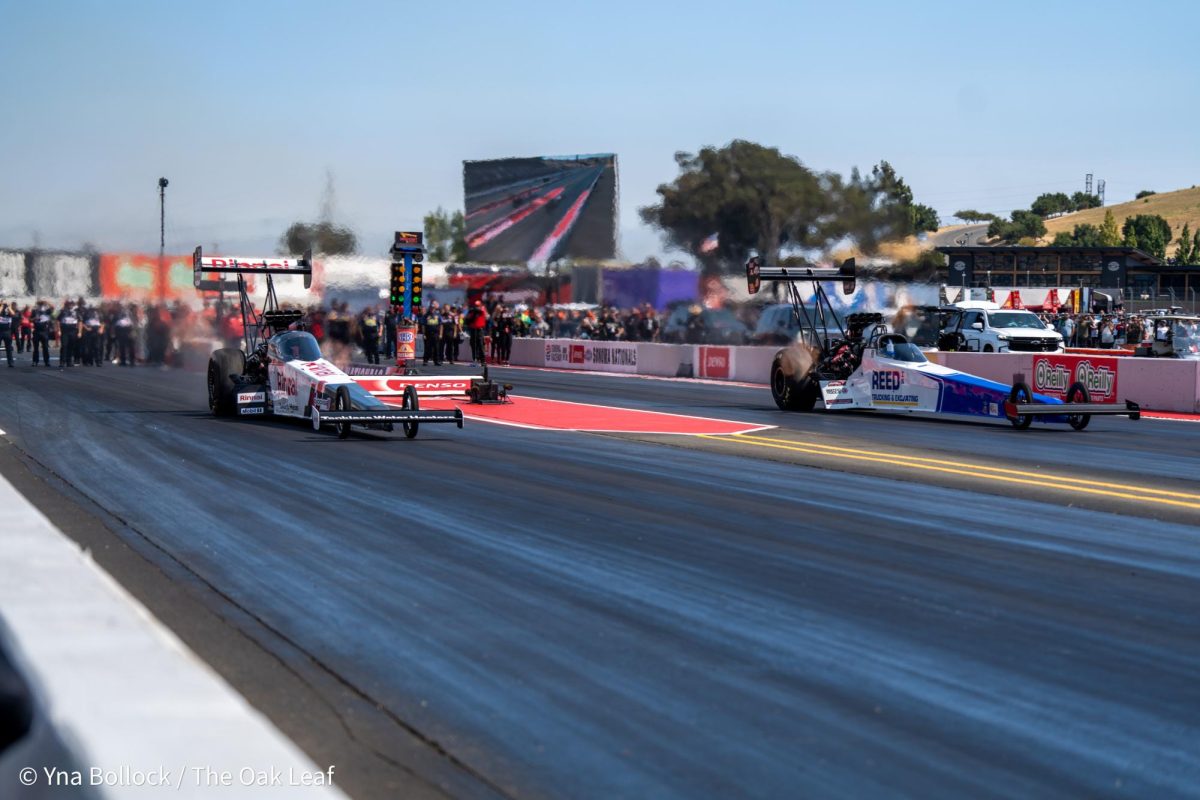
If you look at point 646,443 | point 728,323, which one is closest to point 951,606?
point 646,443

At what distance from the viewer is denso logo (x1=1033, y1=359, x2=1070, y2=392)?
26002 millimetres

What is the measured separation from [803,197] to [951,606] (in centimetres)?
3411

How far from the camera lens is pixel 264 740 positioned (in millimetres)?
4660

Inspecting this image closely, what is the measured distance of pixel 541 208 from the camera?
177 feet

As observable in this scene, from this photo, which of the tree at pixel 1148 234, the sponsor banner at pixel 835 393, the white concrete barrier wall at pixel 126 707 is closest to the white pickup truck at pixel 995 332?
the sponsor banner at pixel 835 393

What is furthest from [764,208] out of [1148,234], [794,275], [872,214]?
[1148,234]

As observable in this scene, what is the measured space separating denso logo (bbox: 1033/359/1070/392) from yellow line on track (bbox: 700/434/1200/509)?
34.1ft

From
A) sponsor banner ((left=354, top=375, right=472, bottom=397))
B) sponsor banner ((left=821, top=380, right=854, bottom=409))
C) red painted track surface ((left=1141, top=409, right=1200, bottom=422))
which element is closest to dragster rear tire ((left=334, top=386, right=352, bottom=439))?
sponsor banner ((left=354, top=375, right=472, bottom=397))

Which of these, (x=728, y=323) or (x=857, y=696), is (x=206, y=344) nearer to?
(x=728, y=323)

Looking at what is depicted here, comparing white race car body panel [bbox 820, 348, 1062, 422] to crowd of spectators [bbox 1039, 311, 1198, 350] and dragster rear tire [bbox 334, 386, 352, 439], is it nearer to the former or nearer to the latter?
dragster rear tire [bbox 334, 386, 352, 439]

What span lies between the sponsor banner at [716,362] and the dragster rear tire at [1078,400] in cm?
1567

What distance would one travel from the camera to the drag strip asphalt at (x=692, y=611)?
4883mm

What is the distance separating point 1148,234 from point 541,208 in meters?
138

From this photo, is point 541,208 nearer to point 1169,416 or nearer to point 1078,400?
point 1169,416
